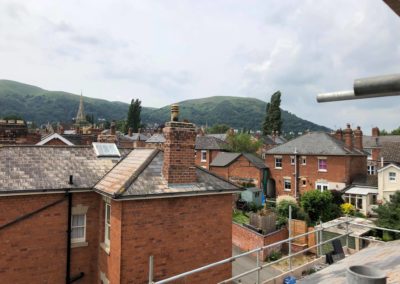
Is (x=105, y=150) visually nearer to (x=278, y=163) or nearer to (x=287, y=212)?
(x=287, y=212)

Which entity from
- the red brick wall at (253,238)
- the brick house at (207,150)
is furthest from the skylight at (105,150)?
the brick house at (207,150)

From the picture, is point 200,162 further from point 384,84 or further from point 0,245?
point 384,84

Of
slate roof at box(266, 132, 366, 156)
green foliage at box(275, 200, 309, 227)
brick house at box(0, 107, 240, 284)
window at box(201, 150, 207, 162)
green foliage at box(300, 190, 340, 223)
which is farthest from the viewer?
window at box(201, 150, 207, 162)

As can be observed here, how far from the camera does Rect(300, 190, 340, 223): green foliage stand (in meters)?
29.1

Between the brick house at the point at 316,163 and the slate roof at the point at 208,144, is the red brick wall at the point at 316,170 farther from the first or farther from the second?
the slate roof at the point at 208,144

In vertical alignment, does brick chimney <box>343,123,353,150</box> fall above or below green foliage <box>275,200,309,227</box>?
above

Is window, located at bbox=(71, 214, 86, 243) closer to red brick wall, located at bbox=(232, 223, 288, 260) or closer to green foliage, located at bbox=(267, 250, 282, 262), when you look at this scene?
red brick wall, located at bbox=(232, 223, 288, 260)

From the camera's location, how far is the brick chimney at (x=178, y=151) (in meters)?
11.4

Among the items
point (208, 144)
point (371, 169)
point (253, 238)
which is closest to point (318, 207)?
point (253, 238)

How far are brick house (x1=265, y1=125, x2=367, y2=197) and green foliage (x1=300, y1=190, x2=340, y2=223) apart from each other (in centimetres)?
629

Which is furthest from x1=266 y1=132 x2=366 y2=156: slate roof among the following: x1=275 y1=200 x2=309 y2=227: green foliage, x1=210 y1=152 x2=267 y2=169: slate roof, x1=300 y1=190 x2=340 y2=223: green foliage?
x1=275 y1=200 x2=309 y2=227: green foliage

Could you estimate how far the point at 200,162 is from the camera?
166ft

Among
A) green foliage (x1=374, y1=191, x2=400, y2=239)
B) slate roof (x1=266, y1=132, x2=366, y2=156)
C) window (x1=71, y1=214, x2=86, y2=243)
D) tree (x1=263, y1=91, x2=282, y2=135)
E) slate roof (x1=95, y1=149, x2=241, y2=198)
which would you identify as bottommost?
green foliage (x1=374, y1=191, x2=400, y2=239)

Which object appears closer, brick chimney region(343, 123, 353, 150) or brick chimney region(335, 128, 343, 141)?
brick chimney region(343, 123, 353, 150)
